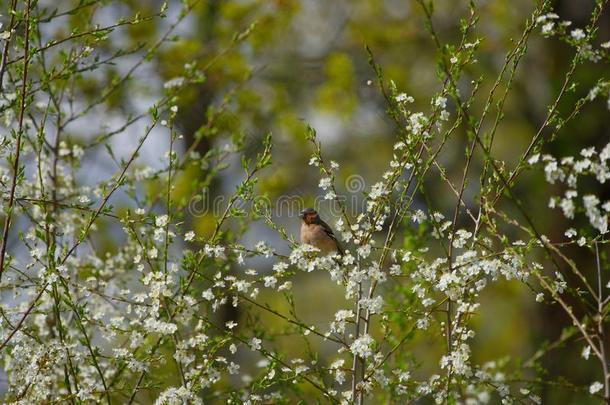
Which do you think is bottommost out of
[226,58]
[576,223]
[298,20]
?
[576,223]

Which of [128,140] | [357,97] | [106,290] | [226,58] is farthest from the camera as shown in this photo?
[357,97]

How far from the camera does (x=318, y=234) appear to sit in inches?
199

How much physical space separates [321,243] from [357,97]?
8.27 metres

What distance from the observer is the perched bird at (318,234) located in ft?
16.4

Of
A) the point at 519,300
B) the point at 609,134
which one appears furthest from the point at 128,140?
the point at 519,300

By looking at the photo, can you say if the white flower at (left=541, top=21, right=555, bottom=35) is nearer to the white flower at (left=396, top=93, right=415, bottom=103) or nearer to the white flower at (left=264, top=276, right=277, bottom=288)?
the white flower at (left=396, top=93, right=415, bottom=103)

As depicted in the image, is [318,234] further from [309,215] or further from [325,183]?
[325,183]

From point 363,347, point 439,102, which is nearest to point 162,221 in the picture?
point 363,347

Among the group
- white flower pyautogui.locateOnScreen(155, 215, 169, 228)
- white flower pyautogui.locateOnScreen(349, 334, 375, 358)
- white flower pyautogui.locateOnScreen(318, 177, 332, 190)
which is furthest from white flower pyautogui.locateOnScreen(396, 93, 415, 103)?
white flower pyautogui.locateOnScreen(155, 215, 169, 228)

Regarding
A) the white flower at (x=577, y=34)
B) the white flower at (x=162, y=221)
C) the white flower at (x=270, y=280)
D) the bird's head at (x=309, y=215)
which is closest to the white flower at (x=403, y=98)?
the white flower at (x=577, y=34)

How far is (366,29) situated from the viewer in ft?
44.2

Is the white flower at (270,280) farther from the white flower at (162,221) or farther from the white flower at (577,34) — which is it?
the white flower at (577,34)

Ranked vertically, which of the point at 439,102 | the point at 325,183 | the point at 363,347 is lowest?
the point at 363,347

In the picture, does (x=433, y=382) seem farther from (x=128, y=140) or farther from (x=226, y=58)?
(x=226, y=58)
